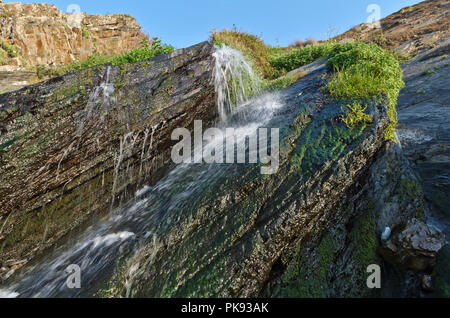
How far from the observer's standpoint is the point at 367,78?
6.55m

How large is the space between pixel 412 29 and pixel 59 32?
35356mm

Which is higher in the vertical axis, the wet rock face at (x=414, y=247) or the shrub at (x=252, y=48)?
the shrub at (x=252, y=48)

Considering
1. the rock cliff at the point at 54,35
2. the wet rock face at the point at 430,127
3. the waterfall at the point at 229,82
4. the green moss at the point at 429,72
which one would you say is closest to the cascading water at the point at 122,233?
the waterfall at the point at 229,82

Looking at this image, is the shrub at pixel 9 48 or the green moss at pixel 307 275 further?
the shrub at pixel 9 48

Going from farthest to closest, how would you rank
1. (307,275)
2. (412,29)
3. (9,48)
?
(9,48), (412,29), (307,275)

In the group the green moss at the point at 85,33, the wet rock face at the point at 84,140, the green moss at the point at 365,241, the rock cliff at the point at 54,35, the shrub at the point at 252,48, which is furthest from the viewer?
the green moss at the point at 85,33

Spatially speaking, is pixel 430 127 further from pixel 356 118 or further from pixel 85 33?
pixel 85 33

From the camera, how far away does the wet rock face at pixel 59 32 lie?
2464 cm

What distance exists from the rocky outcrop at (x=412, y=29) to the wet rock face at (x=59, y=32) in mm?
27959

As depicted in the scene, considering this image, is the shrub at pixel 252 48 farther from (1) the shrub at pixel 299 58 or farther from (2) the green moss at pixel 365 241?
(2) the green moss at pixel 365 241

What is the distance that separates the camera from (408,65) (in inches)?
552

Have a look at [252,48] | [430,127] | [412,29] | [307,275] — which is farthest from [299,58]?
[412,29]

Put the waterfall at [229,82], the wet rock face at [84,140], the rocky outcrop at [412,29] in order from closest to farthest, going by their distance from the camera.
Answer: the wet rock face at [84,140] < the waterfall at [229,82] < the rocky outcrop at [412,29]

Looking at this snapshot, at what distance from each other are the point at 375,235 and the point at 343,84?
4077 mm
